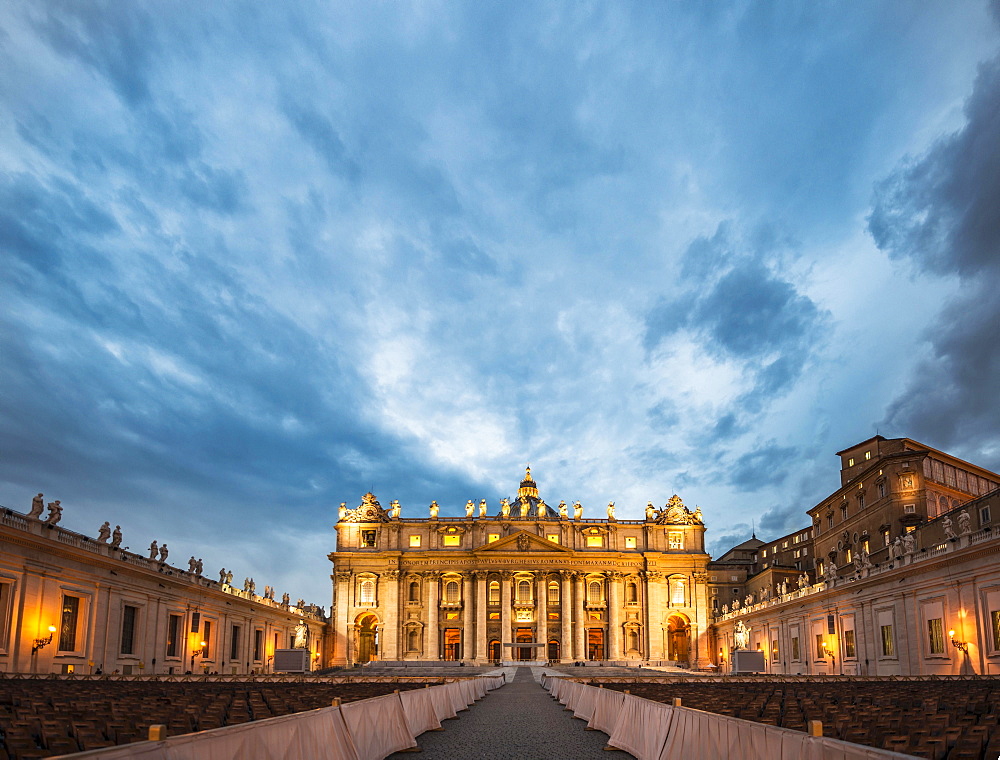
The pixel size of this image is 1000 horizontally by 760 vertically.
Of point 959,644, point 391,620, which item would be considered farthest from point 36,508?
point 391,620

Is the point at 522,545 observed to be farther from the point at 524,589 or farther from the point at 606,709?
the point at 606,709

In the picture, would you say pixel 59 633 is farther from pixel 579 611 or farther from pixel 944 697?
pixel 579 611

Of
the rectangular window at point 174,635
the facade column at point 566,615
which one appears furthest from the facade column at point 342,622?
the rectangular window at point 174,635

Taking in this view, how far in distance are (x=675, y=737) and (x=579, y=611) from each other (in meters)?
88.1

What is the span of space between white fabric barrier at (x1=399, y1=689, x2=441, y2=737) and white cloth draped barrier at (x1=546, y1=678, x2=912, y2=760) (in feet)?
13.4

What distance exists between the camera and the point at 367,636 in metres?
100

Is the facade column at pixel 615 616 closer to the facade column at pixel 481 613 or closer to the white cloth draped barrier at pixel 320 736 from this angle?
the facade column at pixel 481 613

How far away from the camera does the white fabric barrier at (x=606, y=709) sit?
709 inches

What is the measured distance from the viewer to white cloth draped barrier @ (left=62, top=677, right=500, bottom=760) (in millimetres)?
7457

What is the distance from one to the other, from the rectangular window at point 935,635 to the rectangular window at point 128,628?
4140cm

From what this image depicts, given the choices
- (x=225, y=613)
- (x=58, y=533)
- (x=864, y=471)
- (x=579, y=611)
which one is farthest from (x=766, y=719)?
(x=579, y=611)

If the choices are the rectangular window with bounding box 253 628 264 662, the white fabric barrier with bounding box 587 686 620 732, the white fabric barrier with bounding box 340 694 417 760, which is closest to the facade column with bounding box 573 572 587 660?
the rectangular window with bounding box 253 628 264 662

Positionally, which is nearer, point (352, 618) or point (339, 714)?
point (339, 714)

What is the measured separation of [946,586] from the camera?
38469mm
